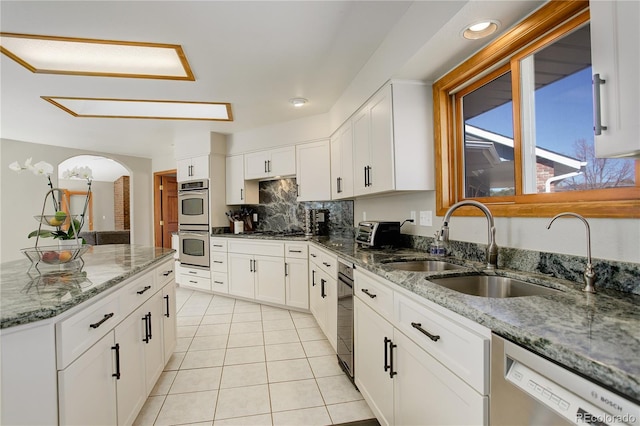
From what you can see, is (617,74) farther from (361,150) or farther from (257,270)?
(257,270)

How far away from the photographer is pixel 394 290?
4.59 ft

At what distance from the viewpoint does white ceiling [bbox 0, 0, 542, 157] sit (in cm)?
175

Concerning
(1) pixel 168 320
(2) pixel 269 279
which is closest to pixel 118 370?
(1) pixel 168 320

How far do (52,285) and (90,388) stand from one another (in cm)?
47

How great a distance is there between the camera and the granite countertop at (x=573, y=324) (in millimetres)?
570

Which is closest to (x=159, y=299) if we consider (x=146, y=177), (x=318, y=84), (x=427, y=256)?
(x=427, y=256)

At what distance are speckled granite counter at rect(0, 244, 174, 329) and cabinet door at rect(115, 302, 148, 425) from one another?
Result: 27 centimetres

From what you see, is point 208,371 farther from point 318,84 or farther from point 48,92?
point 48,92

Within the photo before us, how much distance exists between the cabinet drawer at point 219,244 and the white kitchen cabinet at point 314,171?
132 centimetres

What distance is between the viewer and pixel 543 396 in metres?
0.67

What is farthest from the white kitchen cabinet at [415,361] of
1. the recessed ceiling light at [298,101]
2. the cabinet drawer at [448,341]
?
the recessed ceiling light at [298,101]

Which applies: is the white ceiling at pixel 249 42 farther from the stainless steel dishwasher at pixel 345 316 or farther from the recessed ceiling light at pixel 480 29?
the stainless steel dishwasher at pixel 345 316

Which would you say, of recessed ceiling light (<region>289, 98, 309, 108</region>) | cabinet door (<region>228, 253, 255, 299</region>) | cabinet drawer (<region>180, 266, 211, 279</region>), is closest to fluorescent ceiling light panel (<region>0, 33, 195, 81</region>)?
recessed ceiling light (<region>289, 98, 309, 108</region>)

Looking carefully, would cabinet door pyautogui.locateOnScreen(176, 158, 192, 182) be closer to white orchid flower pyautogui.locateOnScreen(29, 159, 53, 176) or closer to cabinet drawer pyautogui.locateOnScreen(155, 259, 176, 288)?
cabinet drawer pyautogui.locateOnScreen(155, 259, 176, 288)
